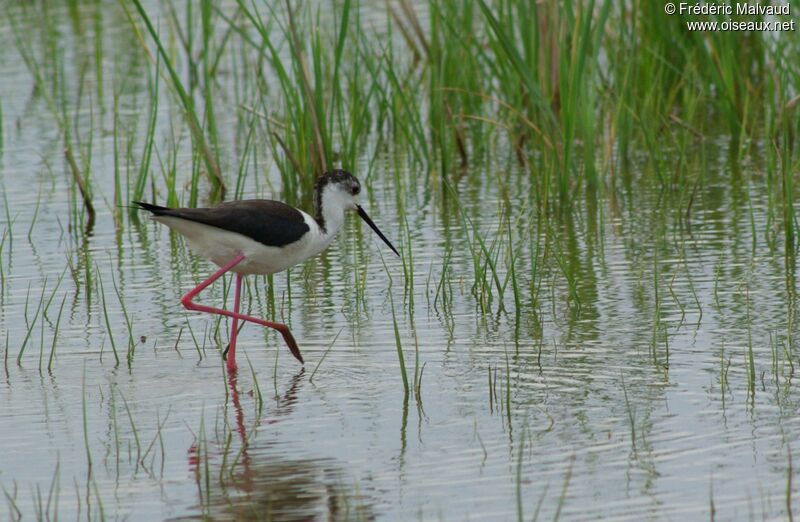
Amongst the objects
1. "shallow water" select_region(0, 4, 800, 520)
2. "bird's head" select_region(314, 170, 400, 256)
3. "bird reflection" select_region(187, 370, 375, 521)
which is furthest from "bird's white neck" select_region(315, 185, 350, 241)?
"bird reflection" select_region(187, 370, 375, 521)

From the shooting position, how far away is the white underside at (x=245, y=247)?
20.6ft

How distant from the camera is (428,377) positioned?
5.55 m

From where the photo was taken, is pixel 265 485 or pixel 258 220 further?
pixel 258 220

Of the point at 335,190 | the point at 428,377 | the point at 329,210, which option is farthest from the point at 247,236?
the point at 428,377

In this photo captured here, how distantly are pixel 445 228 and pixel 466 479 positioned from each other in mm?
3950

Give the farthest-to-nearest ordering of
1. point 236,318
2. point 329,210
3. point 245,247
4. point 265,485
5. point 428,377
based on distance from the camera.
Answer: point 329,210 → point 245,247 → point 236,318 → point 428,377 → point 265,485

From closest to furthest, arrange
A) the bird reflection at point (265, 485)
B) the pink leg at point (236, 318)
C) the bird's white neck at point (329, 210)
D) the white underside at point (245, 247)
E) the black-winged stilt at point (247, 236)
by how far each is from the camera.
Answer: the bird reflection at point (265, 485), the pink leg at point (236, 318), the black-winged stilt at point (247, 236), the white underside at point (245, 247), the bird's white neck at point (329, 210)

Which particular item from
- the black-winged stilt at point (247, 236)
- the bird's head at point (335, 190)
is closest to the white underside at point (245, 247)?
the black-winged stilt at point (247, 236)

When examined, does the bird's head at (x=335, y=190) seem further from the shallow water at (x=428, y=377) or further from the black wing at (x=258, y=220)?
the shallow water at (x=428, y=377)

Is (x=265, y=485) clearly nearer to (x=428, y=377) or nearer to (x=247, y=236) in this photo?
(x=428, y=377)

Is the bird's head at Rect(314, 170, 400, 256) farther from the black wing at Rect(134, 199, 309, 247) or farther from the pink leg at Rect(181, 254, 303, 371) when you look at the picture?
the pink leg at Rect(181, 254, 303, 371)

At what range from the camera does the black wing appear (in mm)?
6199

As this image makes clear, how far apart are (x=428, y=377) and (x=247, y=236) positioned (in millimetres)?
1203

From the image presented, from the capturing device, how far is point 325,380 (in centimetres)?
569
